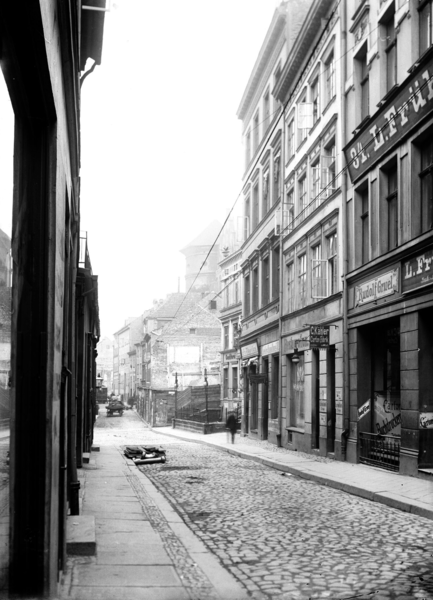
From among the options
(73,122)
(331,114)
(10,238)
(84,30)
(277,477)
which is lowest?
(277,477)

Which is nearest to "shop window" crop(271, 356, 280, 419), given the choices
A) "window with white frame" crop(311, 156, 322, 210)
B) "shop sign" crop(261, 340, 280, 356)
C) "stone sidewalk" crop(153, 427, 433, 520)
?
"shop sign" crop(261, 340, 280, 356)

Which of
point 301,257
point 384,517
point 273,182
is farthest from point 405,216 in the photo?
point 273,182

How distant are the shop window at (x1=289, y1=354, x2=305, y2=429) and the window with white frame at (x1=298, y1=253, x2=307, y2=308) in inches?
72.5

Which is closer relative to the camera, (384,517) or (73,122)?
(73,122)

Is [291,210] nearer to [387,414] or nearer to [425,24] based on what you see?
[387,414]

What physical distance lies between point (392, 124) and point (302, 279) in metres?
9.10

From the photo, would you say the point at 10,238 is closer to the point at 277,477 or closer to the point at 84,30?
the point at 84,30

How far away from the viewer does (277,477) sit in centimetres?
1612

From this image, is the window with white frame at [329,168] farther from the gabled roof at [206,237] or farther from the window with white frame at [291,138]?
the gabled roof at [206,237]

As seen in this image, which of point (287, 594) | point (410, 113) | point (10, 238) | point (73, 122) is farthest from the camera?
point (410, 113)

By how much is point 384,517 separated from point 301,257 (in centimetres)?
1561

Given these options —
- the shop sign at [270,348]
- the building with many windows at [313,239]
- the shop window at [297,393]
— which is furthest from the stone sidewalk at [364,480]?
the shop sign at [270,348]

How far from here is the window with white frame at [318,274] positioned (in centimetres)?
2210

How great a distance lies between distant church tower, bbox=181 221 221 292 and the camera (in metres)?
94.1
